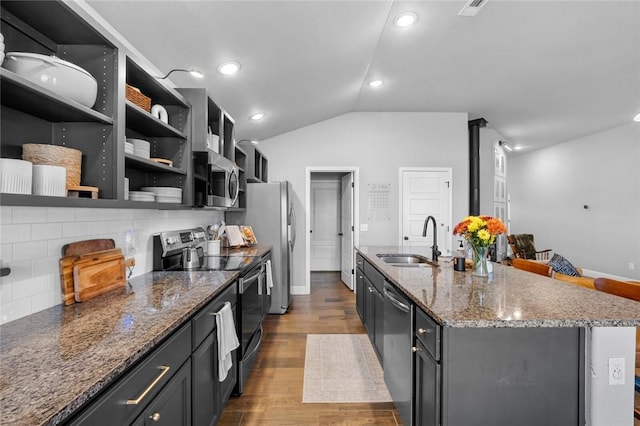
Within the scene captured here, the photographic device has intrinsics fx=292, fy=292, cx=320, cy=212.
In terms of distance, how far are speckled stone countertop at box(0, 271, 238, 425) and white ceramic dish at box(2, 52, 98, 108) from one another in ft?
2.95

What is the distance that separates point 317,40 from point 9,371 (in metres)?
2.75

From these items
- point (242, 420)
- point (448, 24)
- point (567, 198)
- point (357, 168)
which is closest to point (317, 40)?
point (448, 24)

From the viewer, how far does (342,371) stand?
8.19 feet

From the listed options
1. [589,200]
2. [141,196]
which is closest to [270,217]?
[141,196]

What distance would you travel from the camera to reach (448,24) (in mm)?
2615

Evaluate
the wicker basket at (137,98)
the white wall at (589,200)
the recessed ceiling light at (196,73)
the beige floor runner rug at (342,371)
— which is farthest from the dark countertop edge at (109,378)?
the white wall at (589,200)

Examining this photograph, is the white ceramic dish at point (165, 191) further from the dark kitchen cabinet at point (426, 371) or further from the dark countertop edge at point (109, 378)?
the dark kitchen cabinet at point (426, 371)

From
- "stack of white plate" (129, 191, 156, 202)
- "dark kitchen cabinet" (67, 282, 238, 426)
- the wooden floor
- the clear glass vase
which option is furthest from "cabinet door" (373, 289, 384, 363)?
"stack of white plate" (129, 191, 156, 202)

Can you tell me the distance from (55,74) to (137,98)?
20.7 inches

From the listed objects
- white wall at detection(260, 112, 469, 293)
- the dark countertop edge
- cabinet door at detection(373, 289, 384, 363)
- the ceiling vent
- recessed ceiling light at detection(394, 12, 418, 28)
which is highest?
recessed ceiling light at detection(394, 12, 418, 28)

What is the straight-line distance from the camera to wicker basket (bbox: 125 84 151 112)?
154 centimetres

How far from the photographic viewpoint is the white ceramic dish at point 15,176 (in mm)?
899

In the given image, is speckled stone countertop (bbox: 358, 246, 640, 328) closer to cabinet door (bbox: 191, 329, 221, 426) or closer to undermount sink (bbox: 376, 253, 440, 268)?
undermount sink (bbox: 376, 253, 440, 268)

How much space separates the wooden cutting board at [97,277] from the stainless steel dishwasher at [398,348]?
1.62 meters
